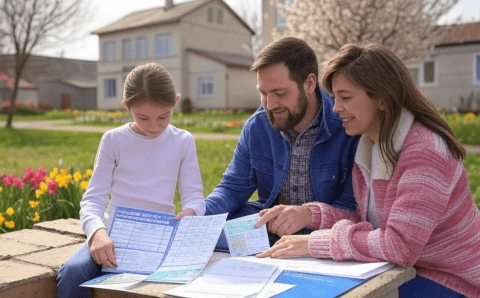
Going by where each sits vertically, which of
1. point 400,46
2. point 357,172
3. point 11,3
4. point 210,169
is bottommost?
point 210,169

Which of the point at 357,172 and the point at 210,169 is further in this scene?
the point at 210,169

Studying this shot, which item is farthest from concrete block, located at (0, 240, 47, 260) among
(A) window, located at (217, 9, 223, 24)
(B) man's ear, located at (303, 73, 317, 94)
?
(A) window, located at (217, 9, 223, 24)

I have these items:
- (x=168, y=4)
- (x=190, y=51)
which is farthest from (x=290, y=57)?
(x=168, y=4)

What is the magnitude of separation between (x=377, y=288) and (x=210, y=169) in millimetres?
6517

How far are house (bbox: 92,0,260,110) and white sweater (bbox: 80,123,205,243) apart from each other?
28.2 metres

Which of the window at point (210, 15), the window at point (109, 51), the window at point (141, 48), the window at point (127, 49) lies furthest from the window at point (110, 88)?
the window at point (210, 15)

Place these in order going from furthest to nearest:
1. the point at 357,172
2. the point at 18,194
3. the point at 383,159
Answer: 1. the point at 18,194
2. the point at 357,172
3. the point at 383,159

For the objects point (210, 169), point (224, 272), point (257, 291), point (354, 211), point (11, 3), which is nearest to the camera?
point (257, 291)

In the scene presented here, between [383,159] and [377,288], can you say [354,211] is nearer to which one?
[383,159]

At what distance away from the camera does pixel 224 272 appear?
207 cm

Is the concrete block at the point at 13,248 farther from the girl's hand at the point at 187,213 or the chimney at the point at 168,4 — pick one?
the chimney at the point at 168,4

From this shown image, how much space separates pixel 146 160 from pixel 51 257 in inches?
26.1

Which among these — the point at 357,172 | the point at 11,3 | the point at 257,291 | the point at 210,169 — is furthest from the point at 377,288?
the point at 11,3

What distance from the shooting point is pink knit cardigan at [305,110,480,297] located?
213cm
